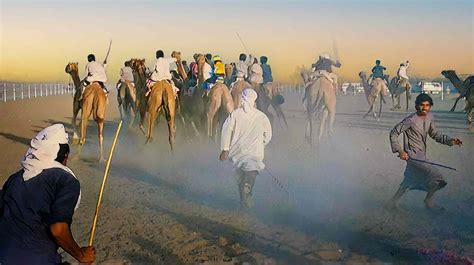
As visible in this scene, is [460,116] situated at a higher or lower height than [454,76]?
lower

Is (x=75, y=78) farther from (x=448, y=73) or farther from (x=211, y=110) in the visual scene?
(x=448, y=73)

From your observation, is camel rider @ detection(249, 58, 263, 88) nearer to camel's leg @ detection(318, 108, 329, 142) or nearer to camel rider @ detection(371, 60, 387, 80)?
camel's leg @ detection(318, 108, 329, 142)

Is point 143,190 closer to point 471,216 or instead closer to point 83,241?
point 83,241

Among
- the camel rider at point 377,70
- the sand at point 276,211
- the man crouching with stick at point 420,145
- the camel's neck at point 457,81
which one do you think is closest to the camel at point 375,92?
the camel rider at point 377,70

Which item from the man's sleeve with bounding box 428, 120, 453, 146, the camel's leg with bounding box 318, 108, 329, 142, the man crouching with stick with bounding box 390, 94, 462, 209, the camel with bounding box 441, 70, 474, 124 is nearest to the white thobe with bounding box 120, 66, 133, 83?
the camel's leg with bounding box 318, 108, 329, 142

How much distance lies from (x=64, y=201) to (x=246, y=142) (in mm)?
4777

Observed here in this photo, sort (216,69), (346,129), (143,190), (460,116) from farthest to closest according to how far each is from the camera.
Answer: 1. (460,116)
2. (346,129)
3. (216,69)
4. (143,190)

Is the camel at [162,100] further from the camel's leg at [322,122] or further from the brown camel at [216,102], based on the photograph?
the camel's leg at [322,122]

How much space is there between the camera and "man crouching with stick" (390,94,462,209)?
27.8 ft

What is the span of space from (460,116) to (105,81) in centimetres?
1751

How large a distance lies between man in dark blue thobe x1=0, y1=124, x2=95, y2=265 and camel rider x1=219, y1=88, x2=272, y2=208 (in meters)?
4.62

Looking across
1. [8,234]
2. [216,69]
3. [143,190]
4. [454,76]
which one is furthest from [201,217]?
[454,76]

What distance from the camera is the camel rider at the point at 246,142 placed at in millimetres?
8906

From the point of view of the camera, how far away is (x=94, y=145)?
16859 millimetres
